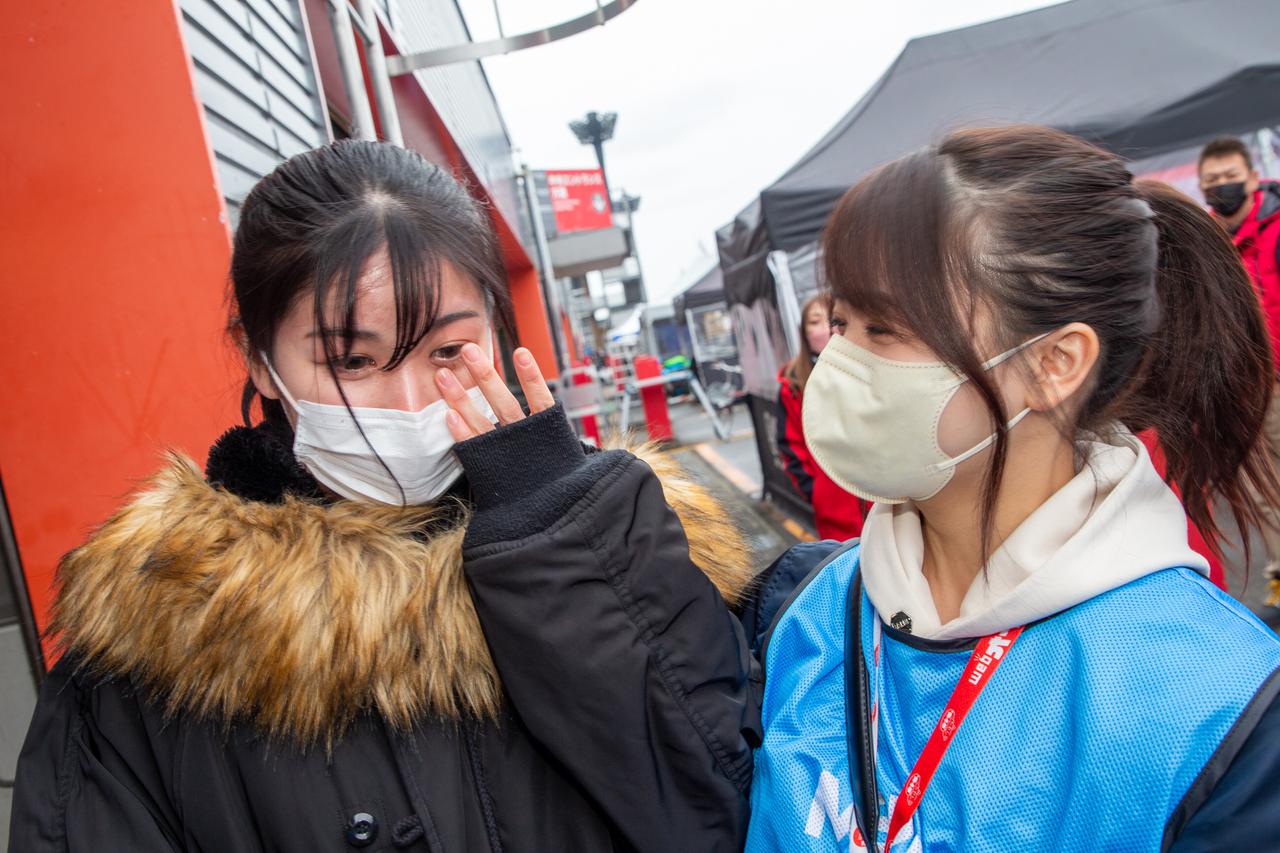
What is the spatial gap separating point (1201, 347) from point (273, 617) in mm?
1405

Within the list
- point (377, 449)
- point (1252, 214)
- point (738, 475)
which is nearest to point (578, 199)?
point (738, 475)

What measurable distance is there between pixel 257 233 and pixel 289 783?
33.5 inches

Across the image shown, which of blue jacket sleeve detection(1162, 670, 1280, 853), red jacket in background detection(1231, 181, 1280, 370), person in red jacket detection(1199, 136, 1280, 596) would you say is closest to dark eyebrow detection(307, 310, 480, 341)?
blue jacket sleeve detection(1162, 670, 1280, 853)

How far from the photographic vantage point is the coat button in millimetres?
1051

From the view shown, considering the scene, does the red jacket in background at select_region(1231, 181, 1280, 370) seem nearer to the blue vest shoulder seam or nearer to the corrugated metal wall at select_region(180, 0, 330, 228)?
the blue vest shoulder seam

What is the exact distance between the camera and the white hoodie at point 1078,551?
3.27ft

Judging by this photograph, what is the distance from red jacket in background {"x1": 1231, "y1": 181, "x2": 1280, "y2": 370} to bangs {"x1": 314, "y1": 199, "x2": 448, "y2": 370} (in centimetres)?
410

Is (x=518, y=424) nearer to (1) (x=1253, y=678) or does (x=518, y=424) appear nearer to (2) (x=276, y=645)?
A: (2) (x=276, y=645)

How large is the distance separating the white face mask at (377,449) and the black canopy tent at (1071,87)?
4478 mm

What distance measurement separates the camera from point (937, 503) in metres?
1.29

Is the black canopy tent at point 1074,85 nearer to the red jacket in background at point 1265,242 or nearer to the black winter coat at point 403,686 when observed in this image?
the red jacket in background at point 1265,242

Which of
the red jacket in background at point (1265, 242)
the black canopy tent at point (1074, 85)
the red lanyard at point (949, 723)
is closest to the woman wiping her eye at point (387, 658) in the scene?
the red lanyard at point (949, 723)

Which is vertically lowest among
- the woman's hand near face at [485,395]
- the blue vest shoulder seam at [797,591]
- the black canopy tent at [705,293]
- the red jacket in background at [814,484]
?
the red jacket in background at [814,484]

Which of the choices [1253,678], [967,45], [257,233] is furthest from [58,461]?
[967,45]
